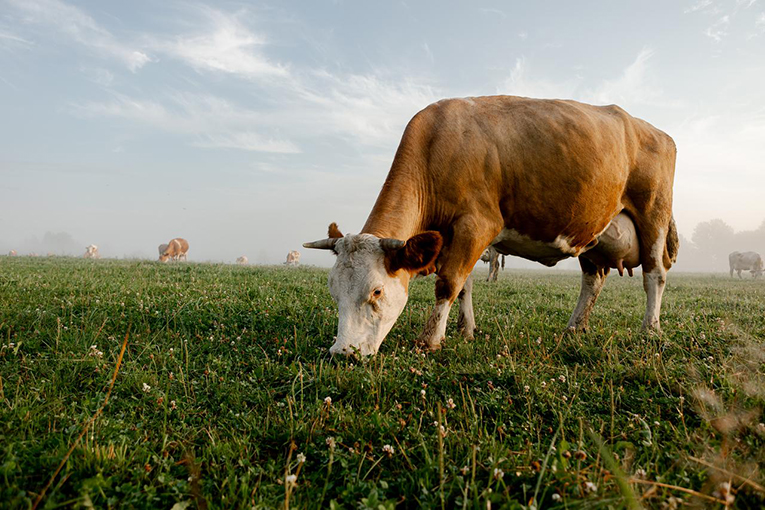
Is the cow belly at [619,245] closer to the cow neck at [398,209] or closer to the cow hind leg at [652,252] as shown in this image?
the cow hind leg at [652,252]

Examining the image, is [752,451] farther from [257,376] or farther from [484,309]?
[484,309]

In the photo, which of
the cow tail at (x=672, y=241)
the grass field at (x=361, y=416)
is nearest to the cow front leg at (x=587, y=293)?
the grass field at (x=361, y=416)

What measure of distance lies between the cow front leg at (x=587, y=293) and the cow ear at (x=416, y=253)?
3.40 m

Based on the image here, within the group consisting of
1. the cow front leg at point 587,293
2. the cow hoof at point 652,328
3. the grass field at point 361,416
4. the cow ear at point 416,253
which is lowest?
the grass field at point 361,416

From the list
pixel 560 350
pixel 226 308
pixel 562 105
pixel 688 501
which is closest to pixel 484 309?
pixel 560 350

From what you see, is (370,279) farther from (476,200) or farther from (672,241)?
(672,241)

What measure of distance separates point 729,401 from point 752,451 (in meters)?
0.89

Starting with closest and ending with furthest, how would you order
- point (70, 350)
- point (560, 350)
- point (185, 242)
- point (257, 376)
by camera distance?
point (257, 376) → point (70, 350) → point (560, 350) → point (185, 242)

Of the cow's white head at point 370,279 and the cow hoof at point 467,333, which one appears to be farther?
the cow hoof at point 467,333

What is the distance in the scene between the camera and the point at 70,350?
15.3 feet

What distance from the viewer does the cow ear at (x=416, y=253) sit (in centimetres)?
493

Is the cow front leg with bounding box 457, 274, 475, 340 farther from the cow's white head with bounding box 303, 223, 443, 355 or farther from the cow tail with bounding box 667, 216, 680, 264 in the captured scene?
the cow tail with bounding box 667, 216, 680, 264

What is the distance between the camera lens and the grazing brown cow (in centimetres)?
501

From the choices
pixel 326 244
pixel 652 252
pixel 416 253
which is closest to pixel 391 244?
pixel 416 253
